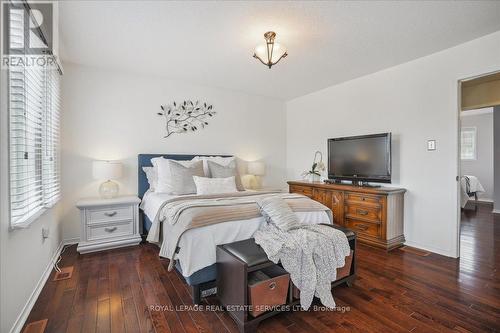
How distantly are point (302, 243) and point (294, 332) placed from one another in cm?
59

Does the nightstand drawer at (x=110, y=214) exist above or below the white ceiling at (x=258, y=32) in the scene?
below

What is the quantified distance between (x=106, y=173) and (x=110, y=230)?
76 centimetres

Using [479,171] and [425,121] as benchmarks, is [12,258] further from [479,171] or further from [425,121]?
[479,171]

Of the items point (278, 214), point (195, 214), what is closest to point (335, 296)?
point (278, 214)

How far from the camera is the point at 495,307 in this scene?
1894mm

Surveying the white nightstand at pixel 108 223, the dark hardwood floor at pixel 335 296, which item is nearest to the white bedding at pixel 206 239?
the dark hardwood floor at pixel 335 296

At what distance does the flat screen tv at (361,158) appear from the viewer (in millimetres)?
3369

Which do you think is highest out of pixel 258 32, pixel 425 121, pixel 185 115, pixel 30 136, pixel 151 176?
pixel 258 32

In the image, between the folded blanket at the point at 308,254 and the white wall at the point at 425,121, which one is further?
the white wall at the point at 425,121

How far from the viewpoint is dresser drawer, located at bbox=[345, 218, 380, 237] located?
3214 millimetres

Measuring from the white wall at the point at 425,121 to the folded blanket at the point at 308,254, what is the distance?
174 centimetres

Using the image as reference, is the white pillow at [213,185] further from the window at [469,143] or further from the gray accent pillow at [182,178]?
the window at [469,143]

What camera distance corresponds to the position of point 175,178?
325 centimetres

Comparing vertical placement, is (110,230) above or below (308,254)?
below
